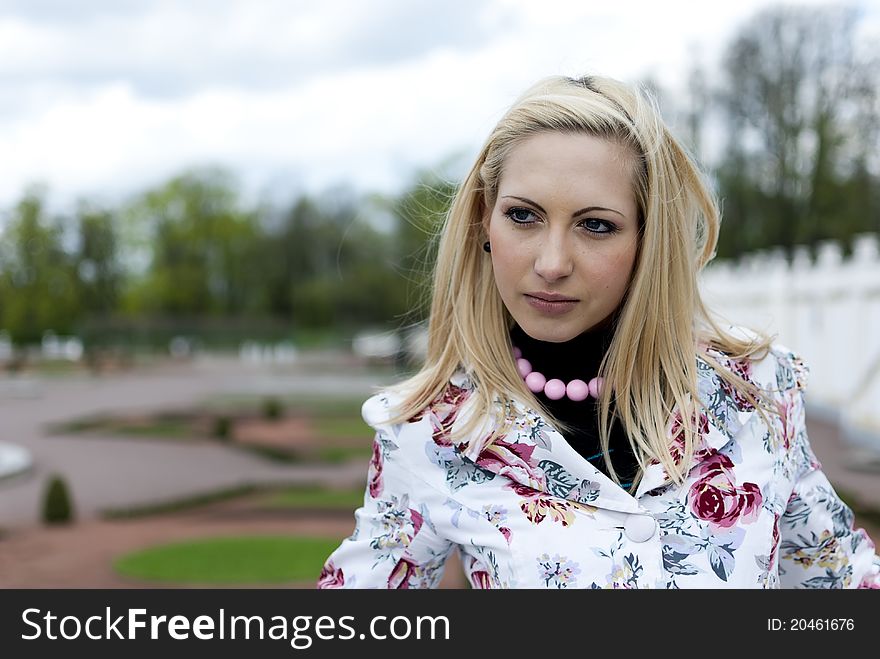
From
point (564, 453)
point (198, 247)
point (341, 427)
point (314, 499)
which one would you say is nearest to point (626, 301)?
point (564, 453)

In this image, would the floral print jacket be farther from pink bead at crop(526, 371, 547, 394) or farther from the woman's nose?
the woman's nose

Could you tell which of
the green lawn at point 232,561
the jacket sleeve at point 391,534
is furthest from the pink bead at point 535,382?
the green lawn at point 232,561

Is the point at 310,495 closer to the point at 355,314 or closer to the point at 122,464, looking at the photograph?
the point at 122,464

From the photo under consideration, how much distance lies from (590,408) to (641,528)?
0.77 ft

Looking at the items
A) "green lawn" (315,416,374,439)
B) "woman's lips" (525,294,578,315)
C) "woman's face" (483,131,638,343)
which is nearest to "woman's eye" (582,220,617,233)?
"woman's face" (483,131,638,343)

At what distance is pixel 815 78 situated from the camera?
29.3m

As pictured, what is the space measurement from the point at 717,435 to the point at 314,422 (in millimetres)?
20372

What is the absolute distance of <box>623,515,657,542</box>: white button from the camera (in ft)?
4.92

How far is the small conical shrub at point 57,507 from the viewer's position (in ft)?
37.8

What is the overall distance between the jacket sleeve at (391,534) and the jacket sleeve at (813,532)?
0.60m

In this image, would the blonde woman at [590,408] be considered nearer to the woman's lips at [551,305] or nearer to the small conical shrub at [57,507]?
the woman's lips at [551,305]
